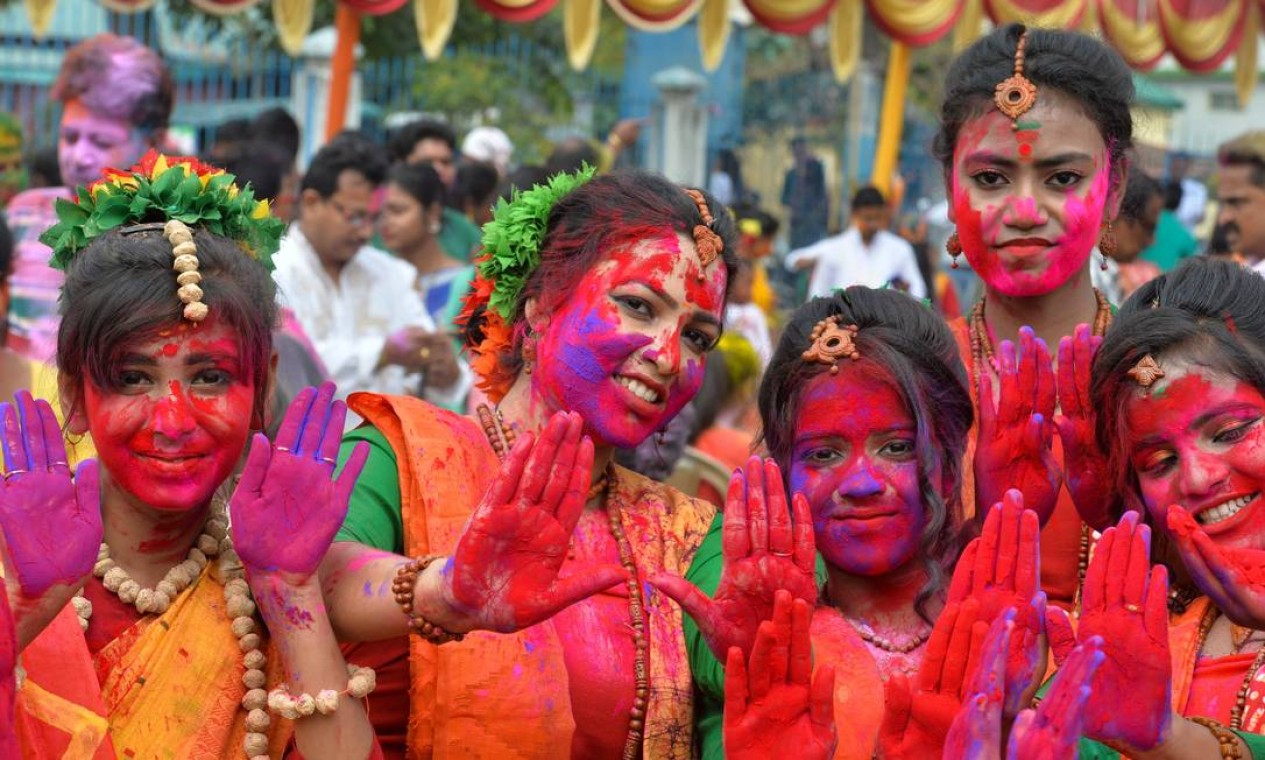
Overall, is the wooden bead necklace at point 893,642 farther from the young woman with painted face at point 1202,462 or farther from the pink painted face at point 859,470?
the young woman with painted face at point 1202,462

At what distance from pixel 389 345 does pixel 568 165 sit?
1.38 m

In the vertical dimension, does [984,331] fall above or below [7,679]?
above

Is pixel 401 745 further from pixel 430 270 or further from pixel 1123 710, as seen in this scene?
pixel 430 270

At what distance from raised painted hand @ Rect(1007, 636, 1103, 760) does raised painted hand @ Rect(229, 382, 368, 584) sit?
1.07 metres

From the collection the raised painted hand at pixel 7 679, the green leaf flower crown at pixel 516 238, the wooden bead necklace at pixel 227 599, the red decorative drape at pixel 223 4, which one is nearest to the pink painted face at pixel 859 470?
the green leaf flower crown at pixel 516 238

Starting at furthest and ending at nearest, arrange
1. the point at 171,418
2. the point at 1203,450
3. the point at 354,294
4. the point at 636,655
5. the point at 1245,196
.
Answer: the point at 1245,196
the point at 354,294
the point at 636,655
the point at 1203,450
the point at 171,418

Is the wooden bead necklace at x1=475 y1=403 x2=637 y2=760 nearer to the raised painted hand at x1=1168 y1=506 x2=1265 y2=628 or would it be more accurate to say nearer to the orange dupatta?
the orange dupatta

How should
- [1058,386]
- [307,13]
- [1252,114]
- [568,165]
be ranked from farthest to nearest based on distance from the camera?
[1252,114]
[307,13]
[568,165]
[1058,386]

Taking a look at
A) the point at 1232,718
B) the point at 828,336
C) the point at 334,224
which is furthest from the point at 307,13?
the point at 1232,718

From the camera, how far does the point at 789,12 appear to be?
10719mm

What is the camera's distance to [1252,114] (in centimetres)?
2836

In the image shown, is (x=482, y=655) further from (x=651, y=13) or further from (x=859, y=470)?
(x=651, y=13)

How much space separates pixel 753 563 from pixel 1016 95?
157 cm

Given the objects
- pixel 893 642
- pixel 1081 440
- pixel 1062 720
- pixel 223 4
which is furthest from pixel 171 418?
pixel 223 4
